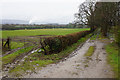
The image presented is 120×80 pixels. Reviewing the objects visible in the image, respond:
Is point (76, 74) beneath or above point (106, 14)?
beneath

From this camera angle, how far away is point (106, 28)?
2234 cm

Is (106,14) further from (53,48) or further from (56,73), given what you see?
(56,73)

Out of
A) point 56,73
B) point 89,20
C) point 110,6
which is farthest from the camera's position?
point 89,20

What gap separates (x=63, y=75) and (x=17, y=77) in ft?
7.35

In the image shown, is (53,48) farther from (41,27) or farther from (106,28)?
(41,27)

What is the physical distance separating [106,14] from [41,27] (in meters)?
54.4

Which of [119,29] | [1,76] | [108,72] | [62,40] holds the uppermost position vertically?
[119,29]

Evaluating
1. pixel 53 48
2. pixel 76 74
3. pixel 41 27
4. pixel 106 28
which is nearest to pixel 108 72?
pixel 76 74

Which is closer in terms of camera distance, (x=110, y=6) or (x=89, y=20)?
(x=110, y=6)

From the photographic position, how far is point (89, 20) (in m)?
38.8

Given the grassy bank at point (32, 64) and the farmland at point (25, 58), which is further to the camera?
the farmland at point (25, 58)

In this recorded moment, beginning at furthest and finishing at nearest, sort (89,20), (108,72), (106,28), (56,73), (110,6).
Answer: (89,20) → (106,28) → (110,6) → (56,73) → (108,72)

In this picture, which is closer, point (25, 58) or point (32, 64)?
point (32, 64)

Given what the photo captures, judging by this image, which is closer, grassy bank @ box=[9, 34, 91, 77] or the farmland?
grassy bank @ box=[9, 34, 91, 77]
